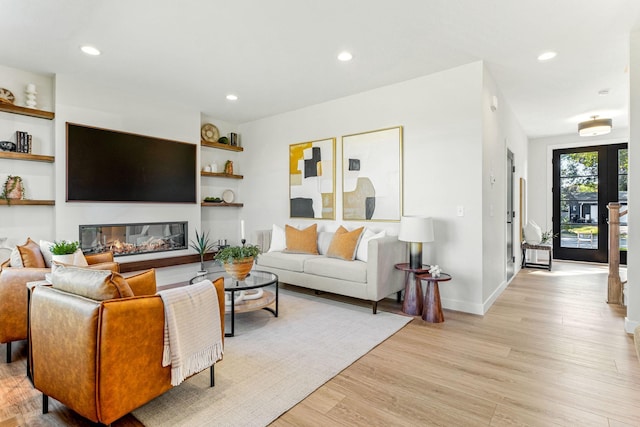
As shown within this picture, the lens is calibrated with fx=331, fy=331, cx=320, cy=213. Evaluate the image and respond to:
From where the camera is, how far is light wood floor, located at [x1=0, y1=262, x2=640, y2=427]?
1771 millimetres

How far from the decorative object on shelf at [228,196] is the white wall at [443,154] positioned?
2.19 metres

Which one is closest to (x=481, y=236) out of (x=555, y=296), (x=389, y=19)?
(x=555, y=296)

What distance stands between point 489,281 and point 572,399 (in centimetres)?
191

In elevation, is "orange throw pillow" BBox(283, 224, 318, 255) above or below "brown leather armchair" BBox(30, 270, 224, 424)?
above

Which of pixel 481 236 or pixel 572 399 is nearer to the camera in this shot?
pixel 572 399

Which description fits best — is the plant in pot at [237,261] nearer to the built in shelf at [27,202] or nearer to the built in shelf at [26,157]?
the built in shelf at [27,202]

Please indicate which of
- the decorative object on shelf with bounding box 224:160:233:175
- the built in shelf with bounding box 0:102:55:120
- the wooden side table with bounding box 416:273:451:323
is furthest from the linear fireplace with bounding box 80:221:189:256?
the wooden side table with bounding box 416:273:451:323

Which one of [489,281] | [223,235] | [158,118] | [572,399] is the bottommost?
[572,399]

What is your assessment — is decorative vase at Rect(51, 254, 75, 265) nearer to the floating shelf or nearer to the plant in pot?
the plant in pot

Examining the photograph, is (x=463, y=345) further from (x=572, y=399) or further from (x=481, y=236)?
(x=481, y=236)

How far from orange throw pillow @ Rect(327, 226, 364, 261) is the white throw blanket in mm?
2171

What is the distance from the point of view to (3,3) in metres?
2.47

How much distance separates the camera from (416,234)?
11.1 feet

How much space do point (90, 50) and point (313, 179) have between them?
2.95m
